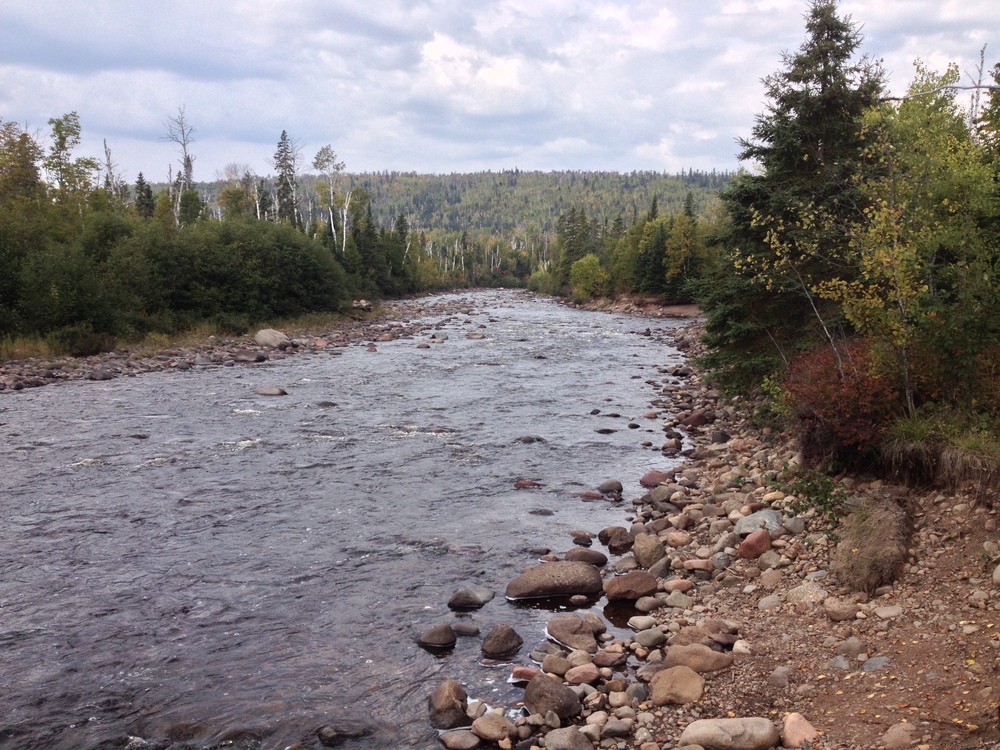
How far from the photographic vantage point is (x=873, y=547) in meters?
8.32

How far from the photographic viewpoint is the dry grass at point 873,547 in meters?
8.06

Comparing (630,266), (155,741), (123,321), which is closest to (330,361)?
(123,321)

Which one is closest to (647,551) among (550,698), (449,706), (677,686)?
(677,686)

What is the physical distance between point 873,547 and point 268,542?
8992 mm

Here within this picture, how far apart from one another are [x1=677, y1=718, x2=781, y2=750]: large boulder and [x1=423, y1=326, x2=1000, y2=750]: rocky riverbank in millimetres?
13

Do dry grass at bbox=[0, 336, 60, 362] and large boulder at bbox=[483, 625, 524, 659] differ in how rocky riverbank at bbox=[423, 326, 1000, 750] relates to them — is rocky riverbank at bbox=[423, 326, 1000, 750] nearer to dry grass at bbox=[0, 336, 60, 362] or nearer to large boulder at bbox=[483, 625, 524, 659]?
large boulder at bbox=[483, 625, 524, 659]

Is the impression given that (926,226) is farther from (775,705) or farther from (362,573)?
(362,573)

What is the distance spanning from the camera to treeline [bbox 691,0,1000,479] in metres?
10.1

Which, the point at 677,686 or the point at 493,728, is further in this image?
the point at 677,686

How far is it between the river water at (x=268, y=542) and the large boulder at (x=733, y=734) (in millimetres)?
2033

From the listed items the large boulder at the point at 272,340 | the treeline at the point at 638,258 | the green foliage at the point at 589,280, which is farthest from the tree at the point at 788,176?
the green foliage at the point at 589,280

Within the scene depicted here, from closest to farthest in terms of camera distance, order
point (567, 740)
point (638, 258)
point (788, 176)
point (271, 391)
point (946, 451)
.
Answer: point (567, 740) < point (946, 451) < point (788, 176) < point (271, 391) < point (638, 258)

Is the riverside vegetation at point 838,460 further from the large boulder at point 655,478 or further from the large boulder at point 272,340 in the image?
the large boulder at point 272,340

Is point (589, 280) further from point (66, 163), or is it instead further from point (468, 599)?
point (468, 599)
